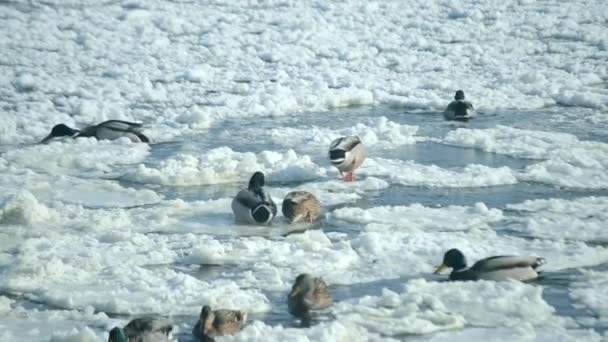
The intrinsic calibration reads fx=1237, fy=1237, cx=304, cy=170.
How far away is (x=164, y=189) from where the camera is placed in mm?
12633

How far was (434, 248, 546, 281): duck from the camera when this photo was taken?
9.34 meters

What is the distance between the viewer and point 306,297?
867 centimetres

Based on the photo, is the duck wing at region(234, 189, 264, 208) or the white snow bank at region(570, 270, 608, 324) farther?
the duck wing at region(234, 189, 264, 208)

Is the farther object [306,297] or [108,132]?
[108,132]

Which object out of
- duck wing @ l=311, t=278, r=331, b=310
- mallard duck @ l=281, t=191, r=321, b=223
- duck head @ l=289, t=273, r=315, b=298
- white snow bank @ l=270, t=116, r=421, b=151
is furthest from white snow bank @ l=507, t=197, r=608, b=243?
white snow bank @ l=270, t=116, r=421, b=151

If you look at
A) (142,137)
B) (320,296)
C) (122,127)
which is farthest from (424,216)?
(122,127)

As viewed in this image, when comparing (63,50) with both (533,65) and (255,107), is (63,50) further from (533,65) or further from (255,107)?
(533,65)

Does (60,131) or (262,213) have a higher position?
(262,213)

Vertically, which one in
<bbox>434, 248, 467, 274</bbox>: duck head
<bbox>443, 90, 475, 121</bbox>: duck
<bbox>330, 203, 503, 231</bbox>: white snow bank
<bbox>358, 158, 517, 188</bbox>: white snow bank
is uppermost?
<bbox>434, 248, 467, 274</bbox>: duck head

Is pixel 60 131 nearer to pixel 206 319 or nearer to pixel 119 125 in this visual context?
pixel 119 125

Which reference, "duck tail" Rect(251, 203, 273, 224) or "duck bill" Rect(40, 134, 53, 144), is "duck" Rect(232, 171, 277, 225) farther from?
"duck bill" Rect(40, 134, 53, 144)

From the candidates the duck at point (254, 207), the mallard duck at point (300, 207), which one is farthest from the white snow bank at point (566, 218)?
the duck at point (254, 207)

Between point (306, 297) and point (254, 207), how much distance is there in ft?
8.22

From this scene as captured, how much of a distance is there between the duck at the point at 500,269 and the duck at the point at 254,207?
219 cm
